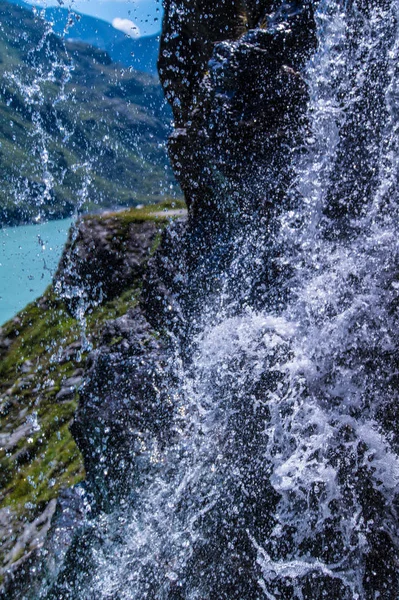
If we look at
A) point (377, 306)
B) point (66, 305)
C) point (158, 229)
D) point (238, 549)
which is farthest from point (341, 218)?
point (66, 305)

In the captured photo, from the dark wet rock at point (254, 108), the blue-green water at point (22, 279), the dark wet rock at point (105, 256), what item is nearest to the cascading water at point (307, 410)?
the dark wet rock at point (254, 108)

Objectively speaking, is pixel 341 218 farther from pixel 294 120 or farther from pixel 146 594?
pixel 146 594

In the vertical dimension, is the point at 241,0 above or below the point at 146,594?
above

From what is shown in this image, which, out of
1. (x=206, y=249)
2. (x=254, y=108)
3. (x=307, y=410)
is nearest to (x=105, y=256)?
(x=206, y=249)

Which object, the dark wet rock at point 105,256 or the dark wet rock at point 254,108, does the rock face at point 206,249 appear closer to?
the dark wet rock at point 254,108

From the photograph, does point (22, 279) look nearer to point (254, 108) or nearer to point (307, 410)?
point (254, 108)
